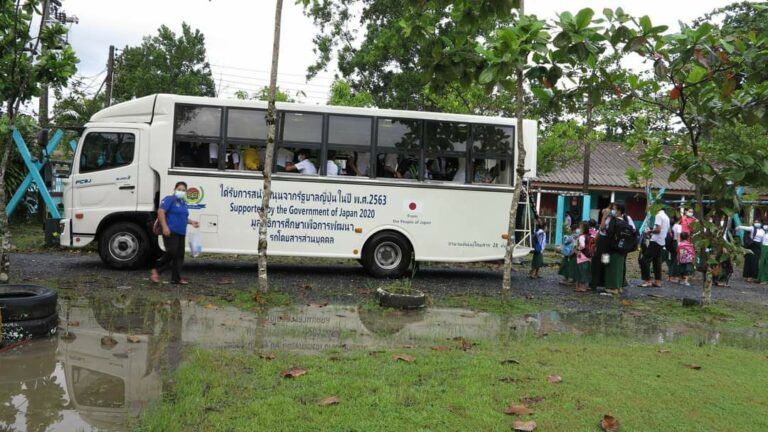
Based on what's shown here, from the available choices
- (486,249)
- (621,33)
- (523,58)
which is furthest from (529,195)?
(621,33)

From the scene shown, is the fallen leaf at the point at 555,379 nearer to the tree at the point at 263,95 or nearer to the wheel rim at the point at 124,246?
the wheel rim at the point at 124,246

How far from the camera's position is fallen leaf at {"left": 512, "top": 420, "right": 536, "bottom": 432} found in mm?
3972

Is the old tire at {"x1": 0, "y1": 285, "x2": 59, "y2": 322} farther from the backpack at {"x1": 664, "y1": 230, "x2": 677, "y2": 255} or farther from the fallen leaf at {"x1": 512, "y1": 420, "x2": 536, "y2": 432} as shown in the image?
the backpack at {"x1": 664, "y1": 230, "x2": 677, "y2": 255}

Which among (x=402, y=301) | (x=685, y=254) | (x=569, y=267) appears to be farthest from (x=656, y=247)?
(x=402, y=301)

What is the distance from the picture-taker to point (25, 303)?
228 inches

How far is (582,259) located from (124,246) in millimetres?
8440

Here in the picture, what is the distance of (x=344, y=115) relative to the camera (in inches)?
437

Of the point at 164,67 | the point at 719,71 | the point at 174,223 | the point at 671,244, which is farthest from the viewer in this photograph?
the point at 164,67

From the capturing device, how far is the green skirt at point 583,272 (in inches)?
457

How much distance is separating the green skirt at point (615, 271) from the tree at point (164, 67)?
31.5 metres

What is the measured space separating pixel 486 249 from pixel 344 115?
3.67 meters

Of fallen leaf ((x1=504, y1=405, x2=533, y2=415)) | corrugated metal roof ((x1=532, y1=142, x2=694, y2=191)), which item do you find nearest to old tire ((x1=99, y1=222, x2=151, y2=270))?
fallen leaf ((x1=504, y1=405, x2=533, y2=415))

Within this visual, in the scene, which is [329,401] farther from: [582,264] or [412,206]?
[582,264]

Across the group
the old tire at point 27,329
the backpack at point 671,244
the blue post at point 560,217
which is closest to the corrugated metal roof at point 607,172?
the blue post at point 560,217
